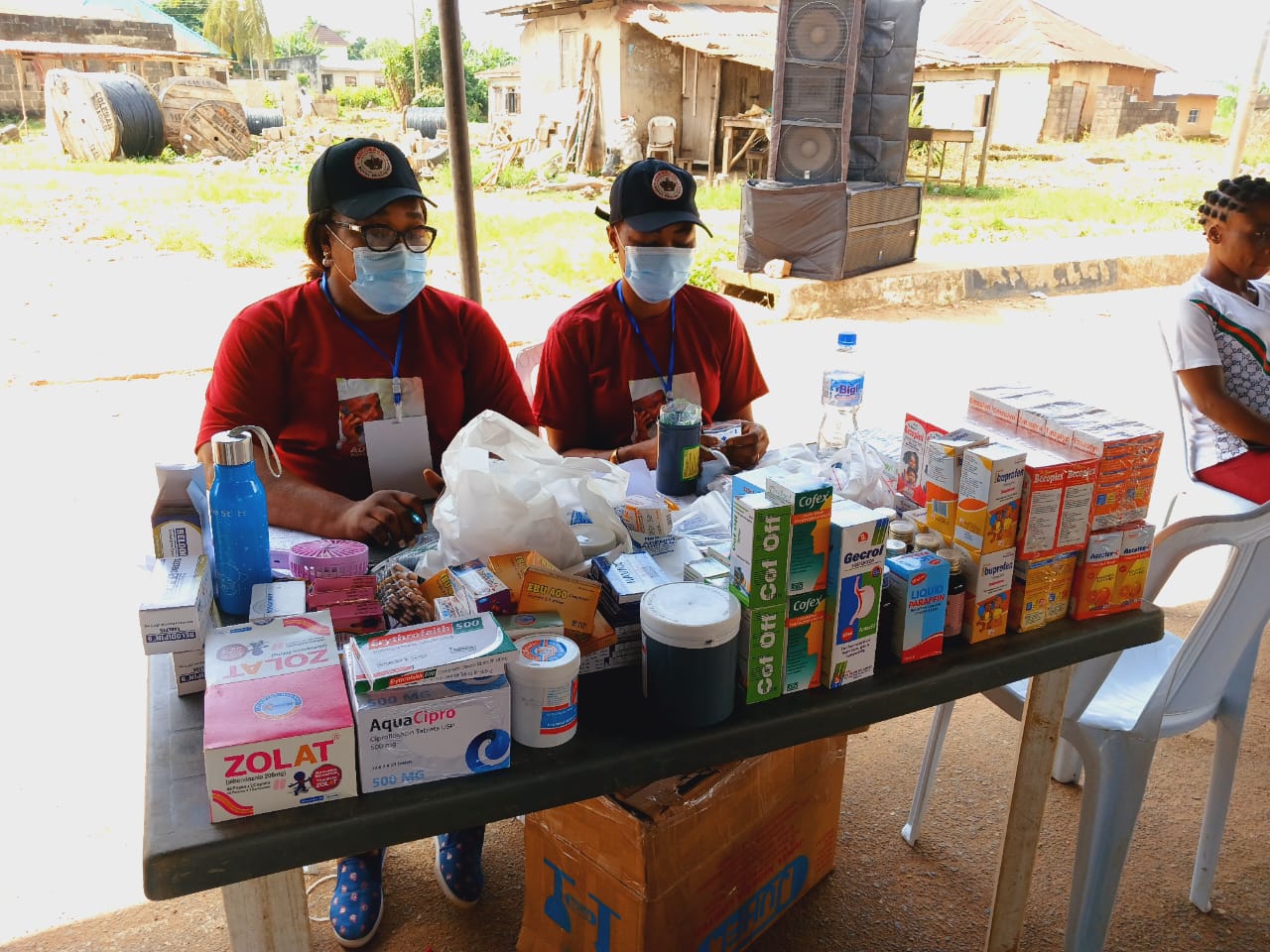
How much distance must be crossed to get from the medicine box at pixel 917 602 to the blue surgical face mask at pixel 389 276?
138cm

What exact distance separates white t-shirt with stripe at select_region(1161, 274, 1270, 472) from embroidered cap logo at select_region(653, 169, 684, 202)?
1.79 meters

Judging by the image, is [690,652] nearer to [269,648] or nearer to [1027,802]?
[269,648]

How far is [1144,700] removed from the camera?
1995 mm

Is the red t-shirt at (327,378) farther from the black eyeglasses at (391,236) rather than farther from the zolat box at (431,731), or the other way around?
the zolat box at (431,731)

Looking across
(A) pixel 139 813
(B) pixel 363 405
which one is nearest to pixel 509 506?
(B) pixel 363 405

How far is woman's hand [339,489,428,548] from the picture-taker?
185cm

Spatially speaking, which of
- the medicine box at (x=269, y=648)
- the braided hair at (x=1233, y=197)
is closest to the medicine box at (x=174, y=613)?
the medicine box at (x=269, y=648)

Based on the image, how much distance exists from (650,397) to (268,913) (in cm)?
168

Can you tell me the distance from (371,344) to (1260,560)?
2054 mm

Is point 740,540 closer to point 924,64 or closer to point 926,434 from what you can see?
point 926,434

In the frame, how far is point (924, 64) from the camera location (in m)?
16.3

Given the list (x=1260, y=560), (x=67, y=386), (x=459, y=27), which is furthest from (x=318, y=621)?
(x=67, y=386)

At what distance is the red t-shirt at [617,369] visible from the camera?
263cm

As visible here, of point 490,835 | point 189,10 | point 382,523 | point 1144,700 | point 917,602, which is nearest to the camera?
point 917,602
